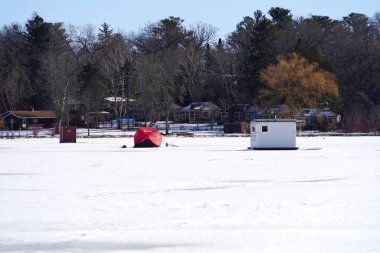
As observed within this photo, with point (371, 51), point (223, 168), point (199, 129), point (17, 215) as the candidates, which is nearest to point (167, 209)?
point (17, 215)

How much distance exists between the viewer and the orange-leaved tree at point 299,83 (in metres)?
76.7

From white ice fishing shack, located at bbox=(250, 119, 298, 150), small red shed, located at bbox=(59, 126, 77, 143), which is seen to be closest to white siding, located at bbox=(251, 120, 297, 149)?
white ice fishing shack, located at bbox=(250, 119, 298, 150)

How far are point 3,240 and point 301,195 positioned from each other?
25.8 ft

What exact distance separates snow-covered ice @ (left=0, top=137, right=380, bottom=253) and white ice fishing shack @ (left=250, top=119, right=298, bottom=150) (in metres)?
15.4

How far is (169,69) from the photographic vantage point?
93.9 m

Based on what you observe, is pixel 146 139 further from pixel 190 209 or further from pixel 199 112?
pixel 199 112

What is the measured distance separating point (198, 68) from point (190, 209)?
289 feet

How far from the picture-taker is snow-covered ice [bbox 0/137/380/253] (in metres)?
10.8

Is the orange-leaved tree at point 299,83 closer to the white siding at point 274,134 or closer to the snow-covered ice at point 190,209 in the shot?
the white siding at point 274,134

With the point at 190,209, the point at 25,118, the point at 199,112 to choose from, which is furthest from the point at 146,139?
the point at 199,112

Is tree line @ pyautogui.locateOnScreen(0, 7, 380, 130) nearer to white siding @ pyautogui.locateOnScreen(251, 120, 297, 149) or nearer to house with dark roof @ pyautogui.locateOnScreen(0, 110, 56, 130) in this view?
house with dark roof @ pyautogui.locateOnScreen(0, 110, 56, 130)

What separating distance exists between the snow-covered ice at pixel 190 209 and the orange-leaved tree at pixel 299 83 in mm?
53810

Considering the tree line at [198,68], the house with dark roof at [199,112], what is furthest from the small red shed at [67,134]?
the house with dark roof at [199,112]

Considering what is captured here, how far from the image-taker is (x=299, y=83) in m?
77.6
